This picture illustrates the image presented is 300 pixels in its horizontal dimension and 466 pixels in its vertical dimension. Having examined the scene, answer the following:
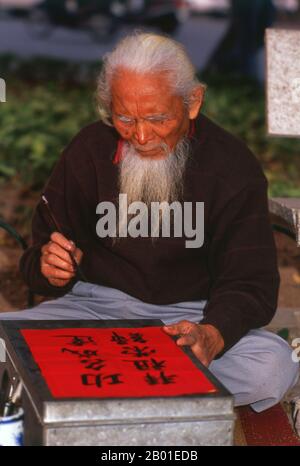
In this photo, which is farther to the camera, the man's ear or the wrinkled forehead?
the man's ear

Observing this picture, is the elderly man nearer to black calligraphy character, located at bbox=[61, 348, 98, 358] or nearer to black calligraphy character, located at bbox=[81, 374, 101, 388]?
black calligraphy character, located at bbox=[61, 348, 98, 358]

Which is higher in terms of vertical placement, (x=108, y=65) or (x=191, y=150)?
(x=108, y=65)

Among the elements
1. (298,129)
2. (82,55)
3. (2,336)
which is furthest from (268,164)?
(82,55)

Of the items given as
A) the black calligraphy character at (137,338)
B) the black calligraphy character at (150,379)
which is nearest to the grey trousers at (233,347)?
the black calligraphy character at (137,338)

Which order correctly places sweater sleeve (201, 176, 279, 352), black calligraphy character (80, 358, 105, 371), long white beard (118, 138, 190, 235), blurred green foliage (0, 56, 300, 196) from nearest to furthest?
black calligraphy character (80, 358, 105, 371) → sweater sleeve (201, 176, 279, 352) → long white beard (118, 138, 190, 235) → blurred green foliage (0, 56, 300, 196)

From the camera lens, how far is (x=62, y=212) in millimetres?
4195

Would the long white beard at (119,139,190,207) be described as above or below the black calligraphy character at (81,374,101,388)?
above

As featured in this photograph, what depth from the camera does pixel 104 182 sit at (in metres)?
4.11

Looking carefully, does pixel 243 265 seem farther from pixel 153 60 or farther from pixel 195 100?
pixel 153 60

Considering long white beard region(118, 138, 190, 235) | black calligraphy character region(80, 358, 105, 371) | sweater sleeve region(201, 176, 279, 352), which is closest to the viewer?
black calligraphy character region(80, 358, 105, 371)

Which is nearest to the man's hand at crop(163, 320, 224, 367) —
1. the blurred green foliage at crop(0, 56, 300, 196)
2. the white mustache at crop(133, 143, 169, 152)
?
the white mustache at crop(133, 143, 169, 152)

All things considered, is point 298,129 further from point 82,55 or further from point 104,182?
point 82,55

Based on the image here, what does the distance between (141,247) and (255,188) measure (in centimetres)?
49

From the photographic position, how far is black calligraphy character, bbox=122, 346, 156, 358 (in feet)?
10.7
